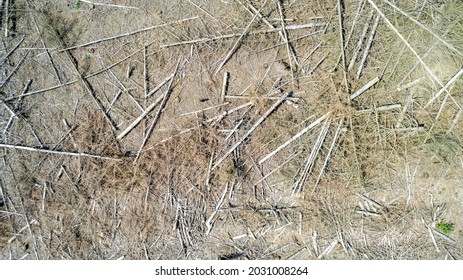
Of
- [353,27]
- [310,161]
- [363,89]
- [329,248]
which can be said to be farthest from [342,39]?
[329,248]

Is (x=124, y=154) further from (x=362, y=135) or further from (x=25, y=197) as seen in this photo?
(x=362, y=135)

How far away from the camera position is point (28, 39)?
4754mm

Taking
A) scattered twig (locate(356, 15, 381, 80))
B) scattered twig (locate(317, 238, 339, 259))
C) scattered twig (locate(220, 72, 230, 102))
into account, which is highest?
scattered twig (locate(356, 15, 381, 80))

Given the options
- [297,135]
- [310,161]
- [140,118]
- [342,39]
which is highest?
[342,39]

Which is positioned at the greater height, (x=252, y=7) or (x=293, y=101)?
(x=252, y=7)

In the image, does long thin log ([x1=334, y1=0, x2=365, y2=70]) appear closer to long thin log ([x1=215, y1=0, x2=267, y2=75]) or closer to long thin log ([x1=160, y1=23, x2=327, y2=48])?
long thin log ([x1=160, y1=23, x2=327, y2=48])

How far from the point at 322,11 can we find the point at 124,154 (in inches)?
119

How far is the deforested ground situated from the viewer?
4.64 meters

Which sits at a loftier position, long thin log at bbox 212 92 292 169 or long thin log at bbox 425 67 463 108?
long thin log at bbox 425 67 463 108

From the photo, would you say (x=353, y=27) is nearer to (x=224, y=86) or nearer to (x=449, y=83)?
(x=449, y=83)

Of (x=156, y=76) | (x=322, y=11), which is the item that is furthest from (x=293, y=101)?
(x=156, y=76)

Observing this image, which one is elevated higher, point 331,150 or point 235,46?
point 235,46

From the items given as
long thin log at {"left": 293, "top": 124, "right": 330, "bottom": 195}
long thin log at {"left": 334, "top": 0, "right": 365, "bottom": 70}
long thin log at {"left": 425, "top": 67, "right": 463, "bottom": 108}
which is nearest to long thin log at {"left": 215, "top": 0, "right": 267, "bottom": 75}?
long thin log at {"left": 334, "top": 0, "right": 365, "bottom": 70}

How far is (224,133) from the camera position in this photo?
470 centimetres
